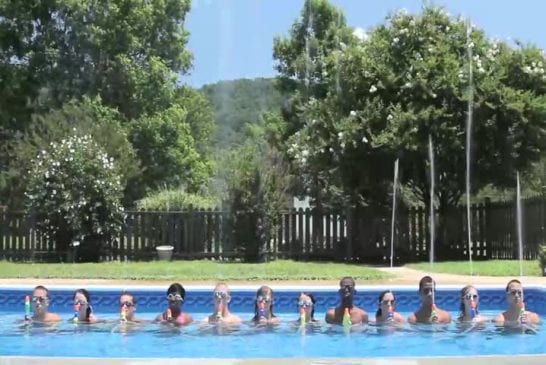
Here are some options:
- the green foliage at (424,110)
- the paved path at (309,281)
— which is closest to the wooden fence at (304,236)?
the green foliage at (424,110)

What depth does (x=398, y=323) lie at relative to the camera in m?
8.98

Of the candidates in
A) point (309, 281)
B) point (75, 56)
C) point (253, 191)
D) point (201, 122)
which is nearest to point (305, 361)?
point (309, 281)

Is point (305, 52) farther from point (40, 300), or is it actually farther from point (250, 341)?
point (250, 341)

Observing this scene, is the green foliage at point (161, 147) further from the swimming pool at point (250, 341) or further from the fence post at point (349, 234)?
the swimming pool at point (250, 341)

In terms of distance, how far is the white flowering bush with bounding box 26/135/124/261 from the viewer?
1900cm

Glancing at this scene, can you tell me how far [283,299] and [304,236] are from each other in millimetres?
9917

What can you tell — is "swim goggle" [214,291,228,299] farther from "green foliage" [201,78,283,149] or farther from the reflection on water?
"green foliage" [201,78,283,149]

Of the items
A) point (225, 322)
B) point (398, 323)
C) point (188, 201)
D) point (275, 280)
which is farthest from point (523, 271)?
point (188, 201)

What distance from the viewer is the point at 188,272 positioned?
15.3m

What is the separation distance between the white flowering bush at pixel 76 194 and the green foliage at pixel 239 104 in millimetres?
5996

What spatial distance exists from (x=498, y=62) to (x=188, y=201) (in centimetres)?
1007

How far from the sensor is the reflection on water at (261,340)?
7.94m

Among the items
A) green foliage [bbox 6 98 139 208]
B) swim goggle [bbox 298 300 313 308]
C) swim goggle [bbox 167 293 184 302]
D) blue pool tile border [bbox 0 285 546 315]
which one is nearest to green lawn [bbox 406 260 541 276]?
blue pool tile border [bbox 0 285 546 315]

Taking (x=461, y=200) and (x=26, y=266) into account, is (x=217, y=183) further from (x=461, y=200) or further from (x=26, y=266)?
(x=461, y=200)
